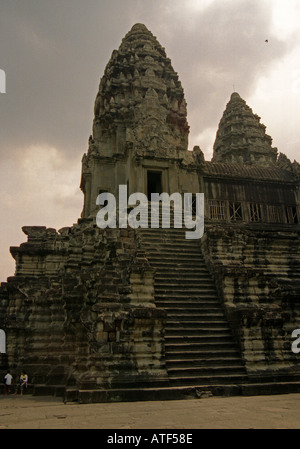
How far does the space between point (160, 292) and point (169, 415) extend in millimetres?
5089

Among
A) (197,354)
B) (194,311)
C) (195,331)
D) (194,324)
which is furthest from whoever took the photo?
(194,311)

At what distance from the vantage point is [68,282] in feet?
38.0

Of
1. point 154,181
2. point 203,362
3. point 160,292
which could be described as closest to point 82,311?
point 160,292

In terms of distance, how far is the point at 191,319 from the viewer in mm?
10227

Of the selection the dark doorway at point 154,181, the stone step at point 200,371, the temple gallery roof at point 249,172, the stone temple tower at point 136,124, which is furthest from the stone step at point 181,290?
the temple gallery roof at point 249,172

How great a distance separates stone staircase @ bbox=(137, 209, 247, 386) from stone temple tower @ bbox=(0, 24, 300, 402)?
3 cm

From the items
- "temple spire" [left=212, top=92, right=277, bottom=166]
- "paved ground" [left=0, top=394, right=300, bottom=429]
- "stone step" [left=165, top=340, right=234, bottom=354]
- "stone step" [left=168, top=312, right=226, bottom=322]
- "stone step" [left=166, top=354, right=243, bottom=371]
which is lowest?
"paved ground" [left=0, top=394, right=300, bottom=429]

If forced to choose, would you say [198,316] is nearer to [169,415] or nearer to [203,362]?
[203,362]

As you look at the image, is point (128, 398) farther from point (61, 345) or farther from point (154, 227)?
point (154, 227)

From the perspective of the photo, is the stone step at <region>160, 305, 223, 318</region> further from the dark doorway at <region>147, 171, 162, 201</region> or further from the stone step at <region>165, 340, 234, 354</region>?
the dark doorway at <region>147, 171, 162, 201</region>

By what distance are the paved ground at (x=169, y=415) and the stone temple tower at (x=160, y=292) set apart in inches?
27.9

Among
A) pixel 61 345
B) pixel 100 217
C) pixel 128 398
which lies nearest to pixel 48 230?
pixel 100 217

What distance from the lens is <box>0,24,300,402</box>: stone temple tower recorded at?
8.71 m

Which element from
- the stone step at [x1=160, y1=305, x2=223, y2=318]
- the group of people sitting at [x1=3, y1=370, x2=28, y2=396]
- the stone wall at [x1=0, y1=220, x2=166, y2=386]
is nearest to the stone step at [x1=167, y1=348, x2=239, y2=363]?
the stone wall at [x1=0, y1=220, x2=166, y2=386]
